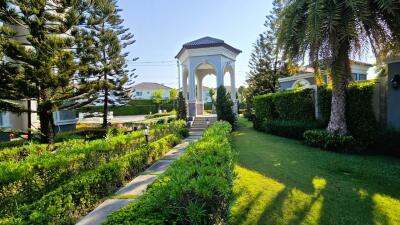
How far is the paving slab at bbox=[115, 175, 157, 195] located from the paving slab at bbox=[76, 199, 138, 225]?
43 cm

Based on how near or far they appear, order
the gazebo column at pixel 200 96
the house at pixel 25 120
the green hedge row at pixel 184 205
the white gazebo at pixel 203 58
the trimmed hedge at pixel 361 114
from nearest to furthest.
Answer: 1. the green hedge row at pixel 184 205
2. the trimmed hedge at pixel 361 114
3. the house at pixel 25 120
4. the white gazebo at pixel 203 58
5. the gazebo column at pixel 200 96

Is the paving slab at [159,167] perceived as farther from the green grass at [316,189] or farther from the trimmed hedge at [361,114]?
the trimmed hedge at [361,114]

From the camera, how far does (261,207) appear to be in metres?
4.41

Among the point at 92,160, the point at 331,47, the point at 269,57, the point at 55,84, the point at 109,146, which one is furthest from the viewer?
the point at 269,57

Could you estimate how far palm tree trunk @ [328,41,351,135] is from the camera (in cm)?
906

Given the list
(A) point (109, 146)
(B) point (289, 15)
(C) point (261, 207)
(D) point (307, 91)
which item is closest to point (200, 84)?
(D) point (307, 91)

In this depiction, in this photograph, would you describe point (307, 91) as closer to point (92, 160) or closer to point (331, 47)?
point (331, 47)

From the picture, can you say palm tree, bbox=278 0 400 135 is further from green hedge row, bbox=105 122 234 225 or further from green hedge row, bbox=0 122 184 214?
green hedge row, bbox=105 122 234 225

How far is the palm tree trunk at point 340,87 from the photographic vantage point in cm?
906

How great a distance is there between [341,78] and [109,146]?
7557mm

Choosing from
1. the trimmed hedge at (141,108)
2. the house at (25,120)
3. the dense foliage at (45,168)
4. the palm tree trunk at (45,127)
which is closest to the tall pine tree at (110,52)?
the house at (25,120)

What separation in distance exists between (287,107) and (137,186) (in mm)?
9361

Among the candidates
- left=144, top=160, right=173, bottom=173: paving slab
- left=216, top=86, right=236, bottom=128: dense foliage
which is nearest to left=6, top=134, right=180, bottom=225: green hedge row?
left=144, top=160, right=173, bottom=173: paving slab

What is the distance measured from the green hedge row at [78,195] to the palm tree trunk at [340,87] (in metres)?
6.67
